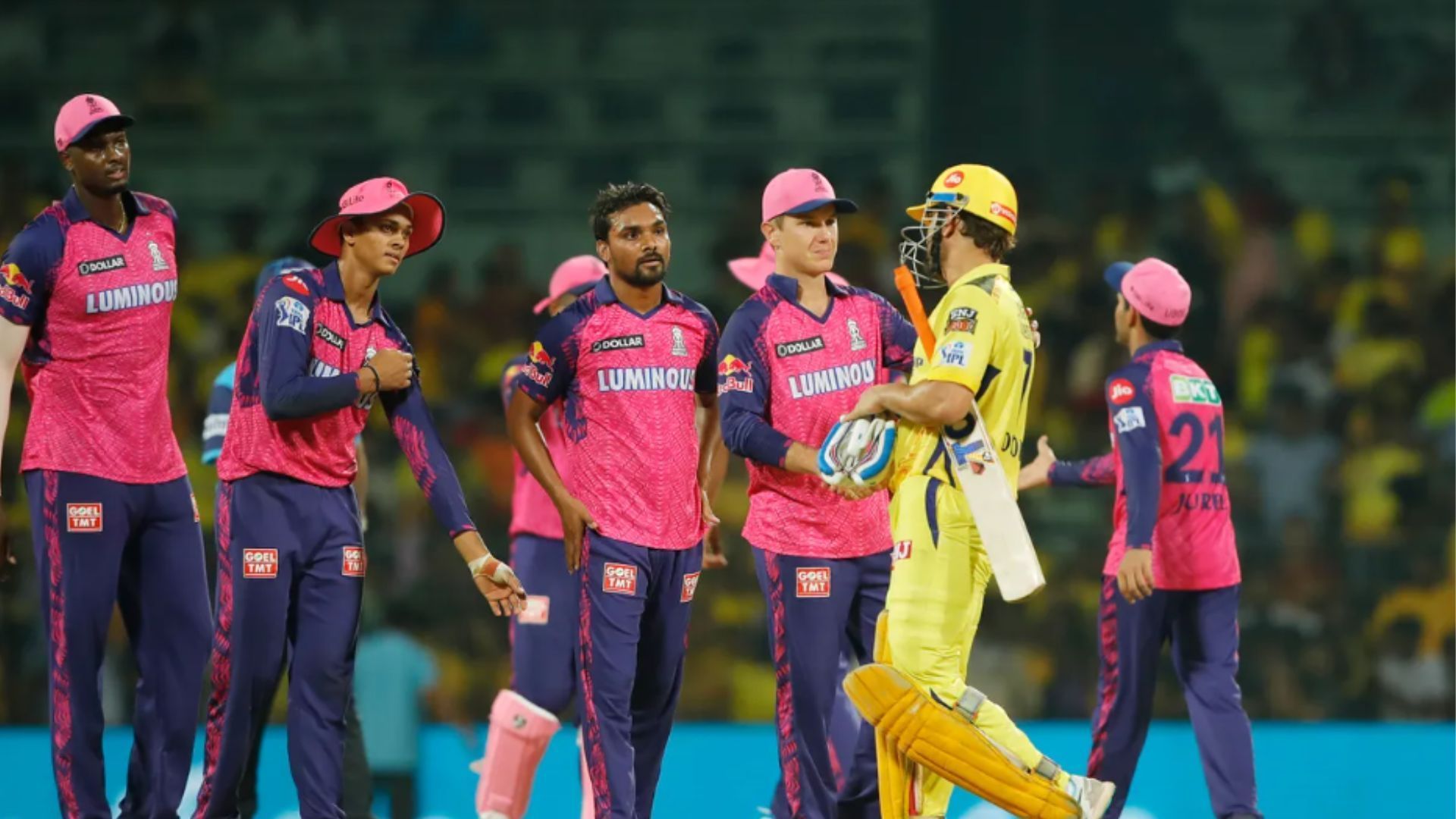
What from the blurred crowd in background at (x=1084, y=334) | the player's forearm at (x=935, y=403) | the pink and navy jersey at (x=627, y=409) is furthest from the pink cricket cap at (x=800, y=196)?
the blurred crowd in background at (x=1084, y=334)

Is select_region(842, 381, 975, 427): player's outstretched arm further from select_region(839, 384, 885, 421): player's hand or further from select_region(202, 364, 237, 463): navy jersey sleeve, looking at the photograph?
select_region(202, 364, 237, 463): navy jersey sleeve

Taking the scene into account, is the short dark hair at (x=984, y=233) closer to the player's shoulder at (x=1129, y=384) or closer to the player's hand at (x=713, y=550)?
the player's shoulder at (x=1129, y=384)

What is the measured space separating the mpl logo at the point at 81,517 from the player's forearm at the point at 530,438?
130 centimetres

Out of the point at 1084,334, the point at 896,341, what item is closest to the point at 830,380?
the point at 896,341

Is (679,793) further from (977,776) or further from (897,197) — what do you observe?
(897,197)

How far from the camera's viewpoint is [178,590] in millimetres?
5547

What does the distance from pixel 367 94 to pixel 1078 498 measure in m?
5.68

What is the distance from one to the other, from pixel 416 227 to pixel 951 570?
2012 mm

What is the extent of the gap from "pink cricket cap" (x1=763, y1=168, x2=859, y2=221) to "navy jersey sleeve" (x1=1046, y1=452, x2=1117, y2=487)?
1.37 m

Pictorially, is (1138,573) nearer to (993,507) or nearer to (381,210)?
(993,507)

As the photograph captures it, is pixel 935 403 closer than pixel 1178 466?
Yes

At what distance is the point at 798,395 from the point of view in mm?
5805

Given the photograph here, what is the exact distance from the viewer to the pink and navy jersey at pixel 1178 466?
6191mm

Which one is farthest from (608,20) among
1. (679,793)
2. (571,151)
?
(679,793)
